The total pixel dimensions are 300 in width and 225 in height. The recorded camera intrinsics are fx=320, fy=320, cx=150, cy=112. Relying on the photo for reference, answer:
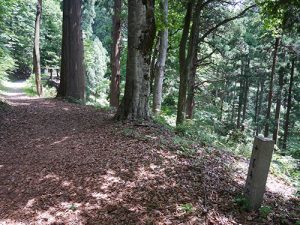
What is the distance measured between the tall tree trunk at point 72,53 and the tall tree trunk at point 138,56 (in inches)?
259

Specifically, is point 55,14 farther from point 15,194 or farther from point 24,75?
point 15,194

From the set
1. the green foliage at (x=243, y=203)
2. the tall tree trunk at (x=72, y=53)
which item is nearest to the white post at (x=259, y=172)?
the green foliage at (x=243, y=203)

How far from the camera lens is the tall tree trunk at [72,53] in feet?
45.5

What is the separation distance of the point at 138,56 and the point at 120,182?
12.5 feet

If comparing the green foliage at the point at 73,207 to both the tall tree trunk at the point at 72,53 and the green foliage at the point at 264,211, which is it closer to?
the green foliage at the point at 264,211

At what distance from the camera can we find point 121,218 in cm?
417

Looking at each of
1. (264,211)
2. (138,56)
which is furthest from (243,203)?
(138,56)

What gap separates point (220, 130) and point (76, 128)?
471 inches

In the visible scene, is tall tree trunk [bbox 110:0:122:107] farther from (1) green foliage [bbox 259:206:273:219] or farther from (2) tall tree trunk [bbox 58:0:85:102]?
(1) green foliage [bbox 259:206:273:219]

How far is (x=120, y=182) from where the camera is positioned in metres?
5.02

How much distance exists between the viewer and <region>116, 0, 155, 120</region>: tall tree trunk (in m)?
7.79

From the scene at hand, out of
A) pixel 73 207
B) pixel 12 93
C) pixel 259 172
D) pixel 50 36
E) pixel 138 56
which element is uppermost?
pixel 50 36

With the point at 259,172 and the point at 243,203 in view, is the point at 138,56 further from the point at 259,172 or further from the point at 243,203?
the point at 243,203

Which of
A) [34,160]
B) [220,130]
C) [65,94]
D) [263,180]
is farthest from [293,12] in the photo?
[220,130]
